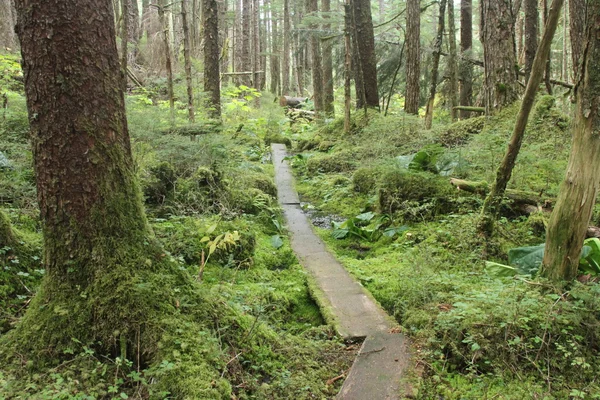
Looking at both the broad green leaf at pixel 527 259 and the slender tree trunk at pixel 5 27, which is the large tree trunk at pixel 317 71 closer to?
the slender tree trunk at pixel 5 27

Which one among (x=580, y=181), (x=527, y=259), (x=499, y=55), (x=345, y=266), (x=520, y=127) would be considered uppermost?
(x=499, y=55)

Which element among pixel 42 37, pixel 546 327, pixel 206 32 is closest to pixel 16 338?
pixel 42 37

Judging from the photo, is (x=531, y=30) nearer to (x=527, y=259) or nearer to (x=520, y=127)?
(x=520, y=127)

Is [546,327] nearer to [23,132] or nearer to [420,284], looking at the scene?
[420,284]

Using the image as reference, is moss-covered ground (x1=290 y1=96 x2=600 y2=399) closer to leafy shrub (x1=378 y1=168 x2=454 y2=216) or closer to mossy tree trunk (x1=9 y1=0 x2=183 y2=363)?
leafy shrub (x1=378 y1=168 x2=454 y2=216)

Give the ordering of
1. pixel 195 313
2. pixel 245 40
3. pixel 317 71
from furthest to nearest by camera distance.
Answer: pixel 245 40 < pixel 317 71 < pixel 195 313

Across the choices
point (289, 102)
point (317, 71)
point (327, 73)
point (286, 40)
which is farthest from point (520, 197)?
point (286, 40)

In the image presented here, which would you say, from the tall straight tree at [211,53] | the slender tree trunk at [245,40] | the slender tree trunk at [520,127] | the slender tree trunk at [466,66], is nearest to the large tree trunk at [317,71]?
the slender tree trunk at [245,40]

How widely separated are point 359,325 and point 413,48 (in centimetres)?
1033

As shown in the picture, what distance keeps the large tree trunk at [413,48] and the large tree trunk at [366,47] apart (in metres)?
1.63

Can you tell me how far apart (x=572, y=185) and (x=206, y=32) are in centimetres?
1038

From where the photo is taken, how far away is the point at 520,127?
14.8ft

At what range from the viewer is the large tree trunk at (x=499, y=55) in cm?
861

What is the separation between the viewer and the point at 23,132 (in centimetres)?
689
